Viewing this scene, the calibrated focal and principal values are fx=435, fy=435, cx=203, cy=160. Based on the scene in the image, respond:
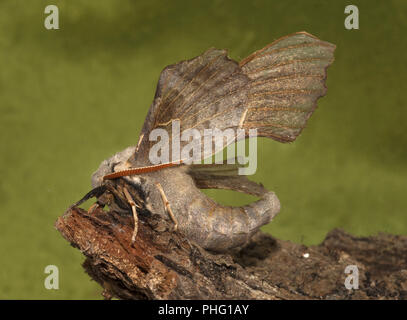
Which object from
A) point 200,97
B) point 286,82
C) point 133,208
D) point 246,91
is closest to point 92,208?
point 133,208

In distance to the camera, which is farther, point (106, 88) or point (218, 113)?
point (106, 88)

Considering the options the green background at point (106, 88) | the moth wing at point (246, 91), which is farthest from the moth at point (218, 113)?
the green background at point (106, 88)

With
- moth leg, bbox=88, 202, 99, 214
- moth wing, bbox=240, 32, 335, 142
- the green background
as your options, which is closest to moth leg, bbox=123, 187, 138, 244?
moth leg, bbox=88, 202, 99, 214

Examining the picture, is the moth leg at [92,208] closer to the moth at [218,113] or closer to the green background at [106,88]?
the moth at [218,113]

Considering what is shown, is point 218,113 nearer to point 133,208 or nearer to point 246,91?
point 246,91
